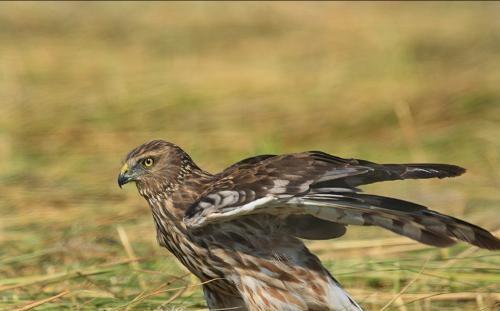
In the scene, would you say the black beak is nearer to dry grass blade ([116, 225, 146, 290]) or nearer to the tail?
dry grass blade ([116, 225, 146, 290])

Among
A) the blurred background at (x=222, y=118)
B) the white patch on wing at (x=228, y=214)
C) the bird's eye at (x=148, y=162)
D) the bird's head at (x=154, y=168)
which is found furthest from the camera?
the blurred background at (x=222, y=118)

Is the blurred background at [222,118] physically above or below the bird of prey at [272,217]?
above

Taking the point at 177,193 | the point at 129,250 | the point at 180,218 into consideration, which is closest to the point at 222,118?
the point at 129,250

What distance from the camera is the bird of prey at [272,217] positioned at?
536cm

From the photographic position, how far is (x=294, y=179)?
5465 mm

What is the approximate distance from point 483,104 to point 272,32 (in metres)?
5.01

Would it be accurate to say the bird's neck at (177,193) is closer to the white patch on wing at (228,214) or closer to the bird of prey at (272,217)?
the bird of prey at (272,217)

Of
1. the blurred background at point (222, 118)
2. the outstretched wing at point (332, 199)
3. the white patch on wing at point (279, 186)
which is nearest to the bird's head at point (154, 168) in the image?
the blurred background at point (222, 118)

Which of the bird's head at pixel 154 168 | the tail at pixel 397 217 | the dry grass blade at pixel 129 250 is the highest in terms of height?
the dry grass blade at pixel 129 250

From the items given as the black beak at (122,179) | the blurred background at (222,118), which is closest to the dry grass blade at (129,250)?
the blurred background at (222,118)

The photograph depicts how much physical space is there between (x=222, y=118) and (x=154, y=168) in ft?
17.9

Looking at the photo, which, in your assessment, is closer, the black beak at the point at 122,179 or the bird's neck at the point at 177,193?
the bird's neck at the point at 177,193

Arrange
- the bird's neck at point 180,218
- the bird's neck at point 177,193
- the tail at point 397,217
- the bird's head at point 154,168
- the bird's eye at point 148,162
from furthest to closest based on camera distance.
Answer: the bird's eye at point 148,162 < the bird's head at point 154,168 < the bird's neck at point 177,193 < the bird's neck at point 180,218 < the tail at point 397,217

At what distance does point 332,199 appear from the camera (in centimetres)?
532
